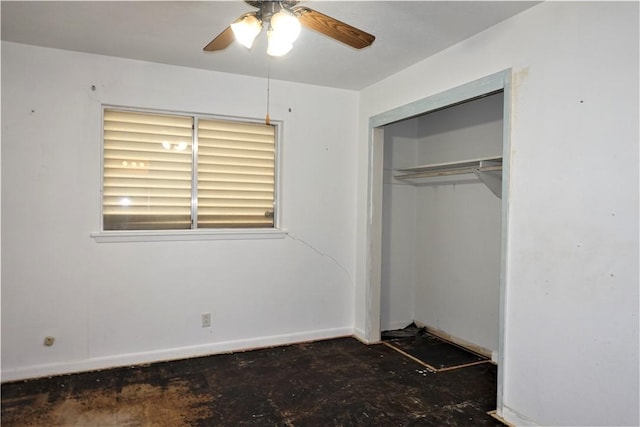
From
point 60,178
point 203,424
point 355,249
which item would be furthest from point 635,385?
point 60,178

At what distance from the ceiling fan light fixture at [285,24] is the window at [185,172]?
1979mm

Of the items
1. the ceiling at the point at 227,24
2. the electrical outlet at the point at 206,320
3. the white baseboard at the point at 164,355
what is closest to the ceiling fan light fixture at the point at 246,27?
the ceiling at the point at 227,24

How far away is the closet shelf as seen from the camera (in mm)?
3197

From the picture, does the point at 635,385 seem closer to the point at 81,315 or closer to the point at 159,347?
the point at 159,347

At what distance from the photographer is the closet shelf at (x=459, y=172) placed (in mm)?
3197

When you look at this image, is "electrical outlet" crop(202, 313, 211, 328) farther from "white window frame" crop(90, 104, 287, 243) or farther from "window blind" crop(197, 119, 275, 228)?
"window blind" crop(197, 119, 275, 228)

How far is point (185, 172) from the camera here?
11.7ft

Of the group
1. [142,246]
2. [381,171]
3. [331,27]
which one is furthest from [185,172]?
[331,27]

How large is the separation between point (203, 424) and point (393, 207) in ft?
9.06

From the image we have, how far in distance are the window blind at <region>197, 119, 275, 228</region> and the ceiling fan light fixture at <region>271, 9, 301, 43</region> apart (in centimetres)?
200

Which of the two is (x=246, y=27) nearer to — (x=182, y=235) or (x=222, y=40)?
(x=222, y=40)

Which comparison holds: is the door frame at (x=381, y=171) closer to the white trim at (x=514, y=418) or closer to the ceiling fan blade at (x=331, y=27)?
the white trim at (x=514, y=418)

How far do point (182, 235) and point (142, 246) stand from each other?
0.32 meters

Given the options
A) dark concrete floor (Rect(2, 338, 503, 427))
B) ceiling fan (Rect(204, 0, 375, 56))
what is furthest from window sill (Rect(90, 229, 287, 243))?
ceiling fan (Rect(204, 0, 375, 56))
